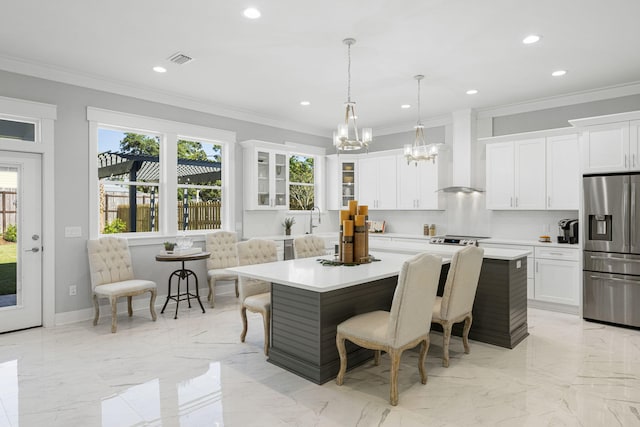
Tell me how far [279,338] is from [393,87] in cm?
351

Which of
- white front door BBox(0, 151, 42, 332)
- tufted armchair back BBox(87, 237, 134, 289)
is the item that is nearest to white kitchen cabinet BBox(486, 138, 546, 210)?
tufted armchair back BBox(87, 237, 134, 289)

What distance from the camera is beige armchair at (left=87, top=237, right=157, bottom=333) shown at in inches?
171

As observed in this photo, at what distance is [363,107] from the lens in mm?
6113

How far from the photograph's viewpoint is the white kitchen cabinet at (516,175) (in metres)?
5.45

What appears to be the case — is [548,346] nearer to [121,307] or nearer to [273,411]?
[273,411]

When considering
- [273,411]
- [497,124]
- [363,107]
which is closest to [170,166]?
[363,107]

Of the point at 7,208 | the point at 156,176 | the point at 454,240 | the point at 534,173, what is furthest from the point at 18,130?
the point at 534,173

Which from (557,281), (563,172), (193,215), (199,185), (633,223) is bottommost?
(557,281)

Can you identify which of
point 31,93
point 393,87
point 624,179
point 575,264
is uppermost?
point 393,87

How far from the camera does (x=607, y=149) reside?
180 inches

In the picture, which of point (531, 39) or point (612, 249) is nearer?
point (531, 39)

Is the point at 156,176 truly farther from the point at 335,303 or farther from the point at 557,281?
the point at 557,281

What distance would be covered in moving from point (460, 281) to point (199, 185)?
420cm

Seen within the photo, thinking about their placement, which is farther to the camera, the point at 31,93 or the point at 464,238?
the point at 464,238
